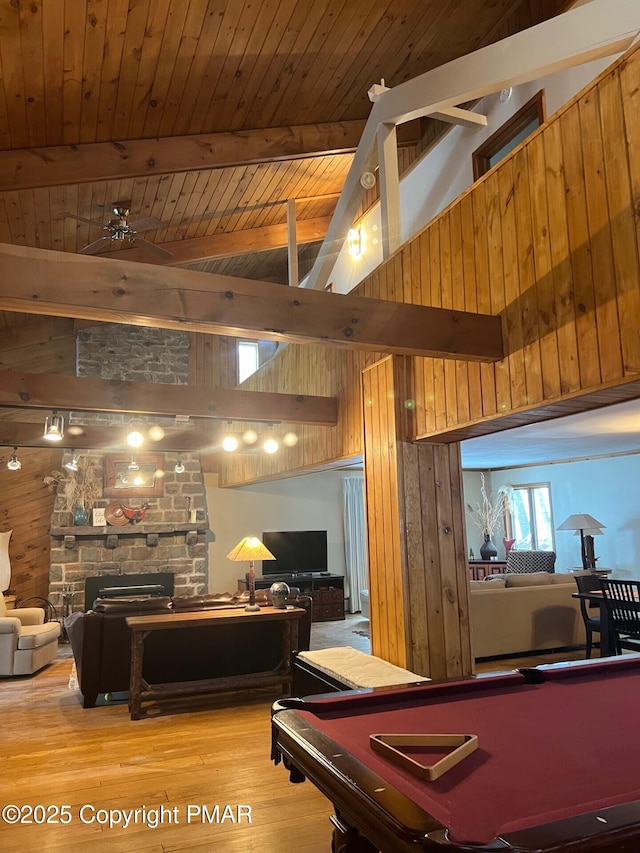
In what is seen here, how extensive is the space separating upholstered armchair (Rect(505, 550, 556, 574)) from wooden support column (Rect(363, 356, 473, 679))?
5845 mm

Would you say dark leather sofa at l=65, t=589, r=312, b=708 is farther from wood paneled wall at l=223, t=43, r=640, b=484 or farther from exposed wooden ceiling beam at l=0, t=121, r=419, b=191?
exposed wooden ceiling beam at l=0, t=121, r=419, b=191

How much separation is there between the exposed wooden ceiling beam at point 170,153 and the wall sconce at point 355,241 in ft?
2.53

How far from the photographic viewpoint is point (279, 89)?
5.04 m

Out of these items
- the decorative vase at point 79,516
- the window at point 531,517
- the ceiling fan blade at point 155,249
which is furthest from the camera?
the window at point 531,517

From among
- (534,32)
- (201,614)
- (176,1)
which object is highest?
(176,1)

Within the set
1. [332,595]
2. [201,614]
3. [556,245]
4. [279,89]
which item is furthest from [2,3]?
[332,595]

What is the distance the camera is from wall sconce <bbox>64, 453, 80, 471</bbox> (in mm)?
8656

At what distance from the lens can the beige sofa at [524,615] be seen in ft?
21.3

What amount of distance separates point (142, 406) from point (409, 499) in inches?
112

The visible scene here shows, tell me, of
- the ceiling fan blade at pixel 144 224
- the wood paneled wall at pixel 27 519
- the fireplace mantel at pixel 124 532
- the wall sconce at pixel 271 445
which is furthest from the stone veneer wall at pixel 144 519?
the ceiling fan blade at pixel 144 224

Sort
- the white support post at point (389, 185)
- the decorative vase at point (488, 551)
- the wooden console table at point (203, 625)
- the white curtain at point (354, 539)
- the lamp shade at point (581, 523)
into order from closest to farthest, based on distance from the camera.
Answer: the white support post at point (389, 185)
the wooden console table at point (203, 625)
the lamp shade at point (581, 523)
the decorative vase at point (488, 551)
the white curtain at point (354, 539)

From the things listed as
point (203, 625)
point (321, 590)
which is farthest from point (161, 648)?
point (321, 590)

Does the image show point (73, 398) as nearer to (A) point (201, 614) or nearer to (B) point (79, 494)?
(A) point (201, 614)

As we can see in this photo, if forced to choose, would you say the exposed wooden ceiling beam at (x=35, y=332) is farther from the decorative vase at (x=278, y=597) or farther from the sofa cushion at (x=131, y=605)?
the decorative vase at (x=278, y=597)
